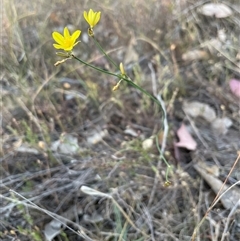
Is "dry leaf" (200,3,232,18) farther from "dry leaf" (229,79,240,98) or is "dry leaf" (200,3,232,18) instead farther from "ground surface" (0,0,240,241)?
"dry leaf" (229,79,240,98)

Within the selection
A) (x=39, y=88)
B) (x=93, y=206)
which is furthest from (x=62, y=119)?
(x=93, y=206)

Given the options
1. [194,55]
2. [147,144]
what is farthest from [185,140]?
[194,55]

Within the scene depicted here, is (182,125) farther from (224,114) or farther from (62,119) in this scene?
(62,119)

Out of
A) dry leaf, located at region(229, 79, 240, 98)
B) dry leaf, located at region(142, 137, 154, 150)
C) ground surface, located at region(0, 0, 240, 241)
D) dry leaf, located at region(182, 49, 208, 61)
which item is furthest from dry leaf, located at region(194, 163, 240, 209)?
dry leaf, located at region(182, 49, 208, 61)

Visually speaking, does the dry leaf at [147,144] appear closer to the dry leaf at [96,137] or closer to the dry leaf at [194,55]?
the dry leaf at [96,137]

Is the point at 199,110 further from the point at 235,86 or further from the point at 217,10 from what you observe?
the point at 217,10

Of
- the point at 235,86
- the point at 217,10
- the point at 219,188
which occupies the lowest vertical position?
the point at 219,188
